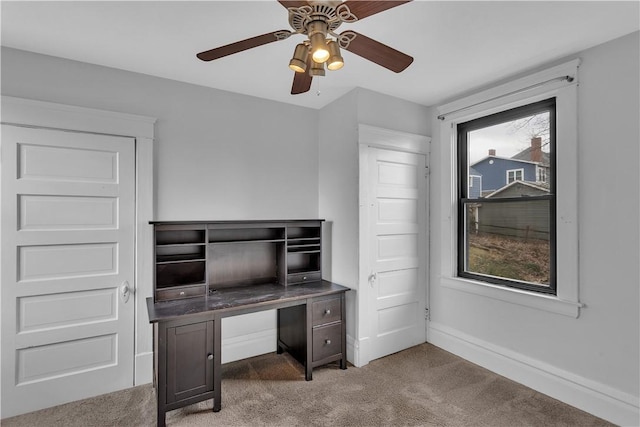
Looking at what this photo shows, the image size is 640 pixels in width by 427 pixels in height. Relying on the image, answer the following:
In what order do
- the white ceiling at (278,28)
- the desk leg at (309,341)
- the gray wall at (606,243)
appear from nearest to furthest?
the white ceiling at (278,28)
the gray wall at (606,243)
the desk leg at (309,341)

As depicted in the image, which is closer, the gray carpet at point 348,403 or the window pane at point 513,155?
the gray carpet at point 348,403

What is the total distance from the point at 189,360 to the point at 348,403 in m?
1.17

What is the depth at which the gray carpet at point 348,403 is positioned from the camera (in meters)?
2.15

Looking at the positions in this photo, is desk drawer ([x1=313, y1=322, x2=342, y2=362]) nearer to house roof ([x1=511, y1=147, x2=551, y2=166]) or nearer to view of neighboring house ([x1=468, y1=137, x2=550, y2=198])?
view of neighboring house ([x1=468, y1=137, x2=550, y2=198])

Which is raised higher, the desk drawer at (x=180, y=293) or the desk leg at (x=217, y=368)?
the desk drawer at (x=180, y=293)

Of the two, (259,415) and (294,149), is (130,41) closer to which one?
(294,149)

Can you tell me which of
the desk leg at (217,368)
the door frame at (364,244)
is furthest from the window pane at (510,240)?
the desk leg at (217,368)

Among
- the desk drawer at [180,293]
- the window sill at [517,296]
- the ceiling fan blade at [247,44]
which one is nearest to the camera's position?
the ceiling fan blade at [247,44]

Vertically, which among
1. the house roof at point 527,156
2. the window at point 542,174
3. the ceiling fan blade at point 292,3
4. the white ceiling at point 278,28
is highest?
the white ceiling at point 278,28

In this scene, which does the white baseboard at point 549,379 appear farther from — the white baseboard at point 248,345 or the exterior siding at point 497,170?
the white baseboard at point 248,345

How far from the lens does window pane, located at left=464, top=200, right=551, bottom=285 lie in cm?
259

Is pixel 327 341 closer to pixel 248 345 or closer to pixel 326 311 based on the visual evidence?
pixel 326 311

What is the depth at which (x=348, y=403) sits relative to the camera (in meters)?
2.35

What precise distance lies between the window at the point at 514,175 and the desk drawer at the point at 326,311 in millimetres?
1818
